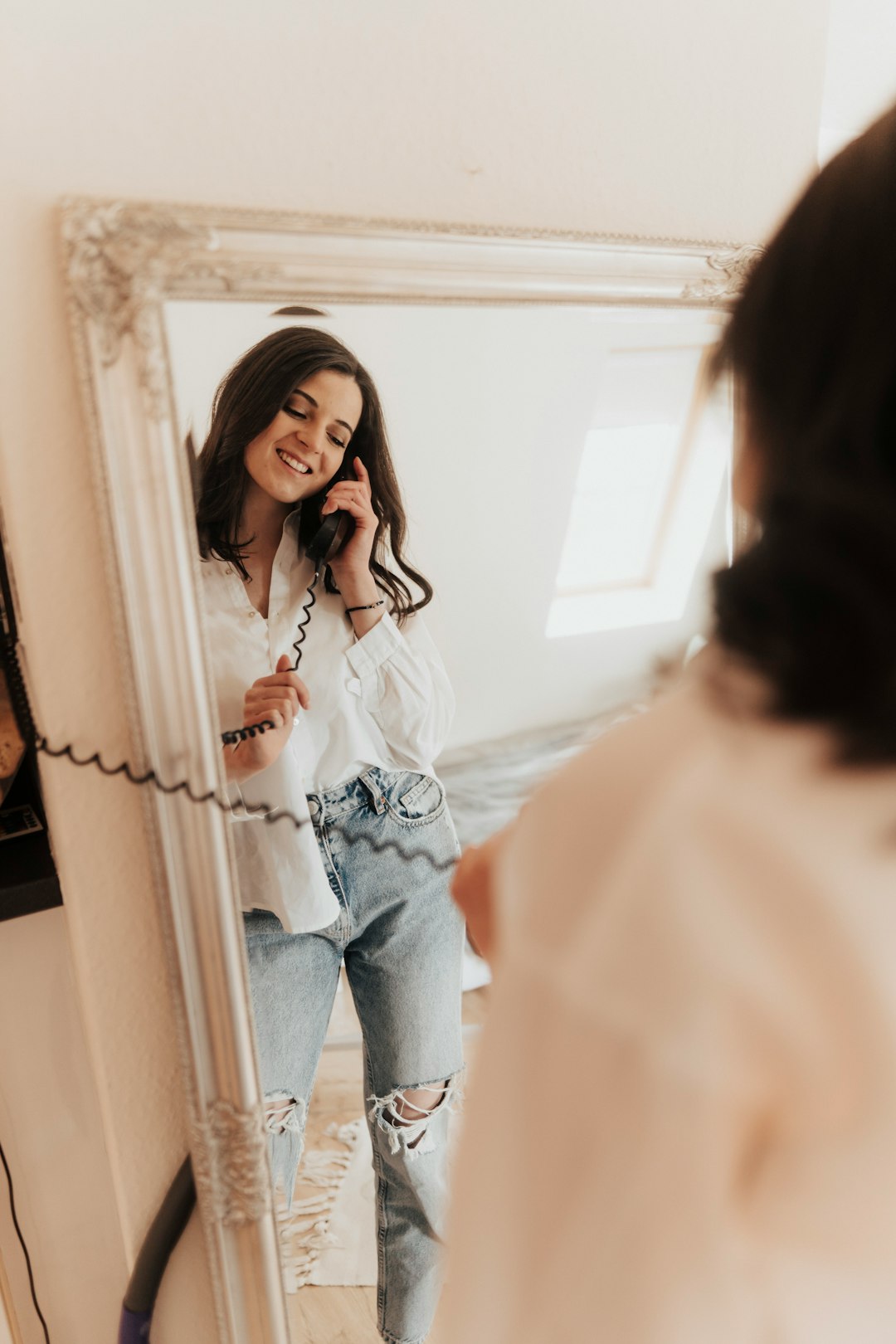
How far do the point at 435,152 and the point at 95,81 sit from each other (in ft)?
0.82

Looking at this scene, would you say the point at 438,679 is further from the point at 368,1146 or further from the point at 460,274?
the point at 368,1146

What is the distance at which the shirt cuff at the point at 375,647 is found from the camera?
0.74 m

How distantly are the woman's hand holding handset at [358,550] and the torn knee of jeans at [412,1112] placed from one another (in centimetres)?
44

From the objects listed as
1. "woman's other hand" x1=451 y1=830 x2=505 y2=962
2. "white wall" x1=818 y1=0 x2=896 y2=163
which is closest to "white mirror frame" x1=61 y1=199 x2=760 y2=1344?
"woman's other hand" x1=451 y1=830 x2=505 y2=962

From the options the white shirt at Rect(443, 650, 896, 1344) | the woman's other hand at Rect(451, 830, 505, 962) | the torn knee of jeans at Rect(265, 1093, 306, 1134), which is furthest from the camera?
the torn knee of jeans at Rect(265, 1093, 306, 1134)

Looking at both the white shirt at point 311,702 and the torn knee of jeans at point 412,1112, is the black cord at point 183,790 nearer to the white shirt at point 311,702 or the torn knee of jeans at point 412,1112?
the white shirt at point 311,702

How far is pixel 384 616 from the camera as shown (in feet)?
2.47

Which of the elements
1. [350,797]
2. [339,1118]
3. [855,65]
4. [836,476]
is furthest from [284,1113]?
[855,65]

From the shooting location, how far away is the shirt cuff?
744mm

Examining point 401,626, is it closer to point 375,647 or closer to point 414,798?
point 375,647

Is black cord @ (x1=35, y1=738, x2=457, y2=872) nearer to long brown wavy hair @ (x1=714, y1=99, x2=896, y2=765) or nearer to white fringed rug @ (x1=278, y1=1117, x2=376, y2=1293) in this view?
white fringed rug @ (x1=278, y1=1117, x2=376, y2=1293)

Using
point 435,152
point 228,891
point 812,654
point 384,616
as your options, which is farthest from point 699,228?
point 228,891

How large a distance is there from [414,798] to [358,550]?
0.22m

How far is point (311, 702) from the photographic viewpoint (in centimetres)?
73
